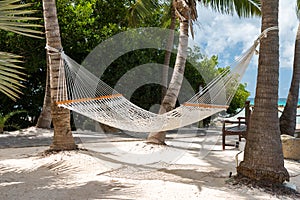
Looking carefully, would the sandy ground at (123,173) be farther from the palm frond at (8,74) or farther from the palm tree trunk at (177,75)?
the palm frond at (8,74)

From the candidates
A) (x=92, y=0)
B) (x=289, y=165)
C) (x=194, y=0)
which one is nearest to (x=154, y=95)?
(x=92, y=0)

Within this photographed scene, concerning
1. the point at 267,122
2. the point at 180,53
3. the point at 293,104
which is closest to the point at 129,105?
the point at 180,53

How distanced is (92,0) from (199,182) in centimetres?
475

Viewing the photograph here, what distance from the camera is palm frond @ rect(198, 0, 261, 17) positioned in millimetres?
4895

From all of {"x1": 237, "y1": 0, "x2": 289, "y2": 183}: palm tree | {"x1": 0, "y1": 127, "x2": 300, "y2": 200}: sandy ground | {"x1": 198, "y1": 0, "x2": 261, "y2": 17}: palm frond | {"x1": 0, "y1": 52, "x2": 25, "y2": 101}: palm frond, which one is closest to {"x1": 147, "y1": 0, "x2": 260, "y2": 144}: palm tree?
{"x1": 0, "y1": 127, "x2": 300, "y2": 200}: sandy ground

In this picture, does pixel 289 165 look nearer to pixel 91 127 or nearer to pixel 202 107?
pixel 202 107

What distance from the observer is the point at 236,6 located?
5.10 m

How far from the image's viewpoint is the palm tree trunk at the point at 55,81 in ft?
10.3

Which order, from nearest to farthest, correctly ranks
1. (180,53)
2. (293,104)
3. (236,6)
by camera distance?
1. (180,53)
2. (293,104)
3. (236,6)

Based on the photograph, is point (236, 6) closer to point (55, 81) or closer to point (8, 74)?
point (55, 81)

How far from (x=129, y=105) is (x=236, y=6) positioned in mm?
2999

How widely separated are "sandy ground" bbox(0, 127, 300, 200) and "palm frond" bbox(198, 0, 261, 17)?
7.38ft

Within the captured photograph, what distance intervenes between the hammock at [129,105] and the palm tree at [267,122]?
0.14m

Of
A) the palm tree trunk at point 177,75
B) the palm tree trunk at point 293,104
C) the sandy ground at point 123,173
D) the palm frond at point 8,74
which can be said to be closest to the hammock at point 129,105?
the sandy ground at point 123,173
